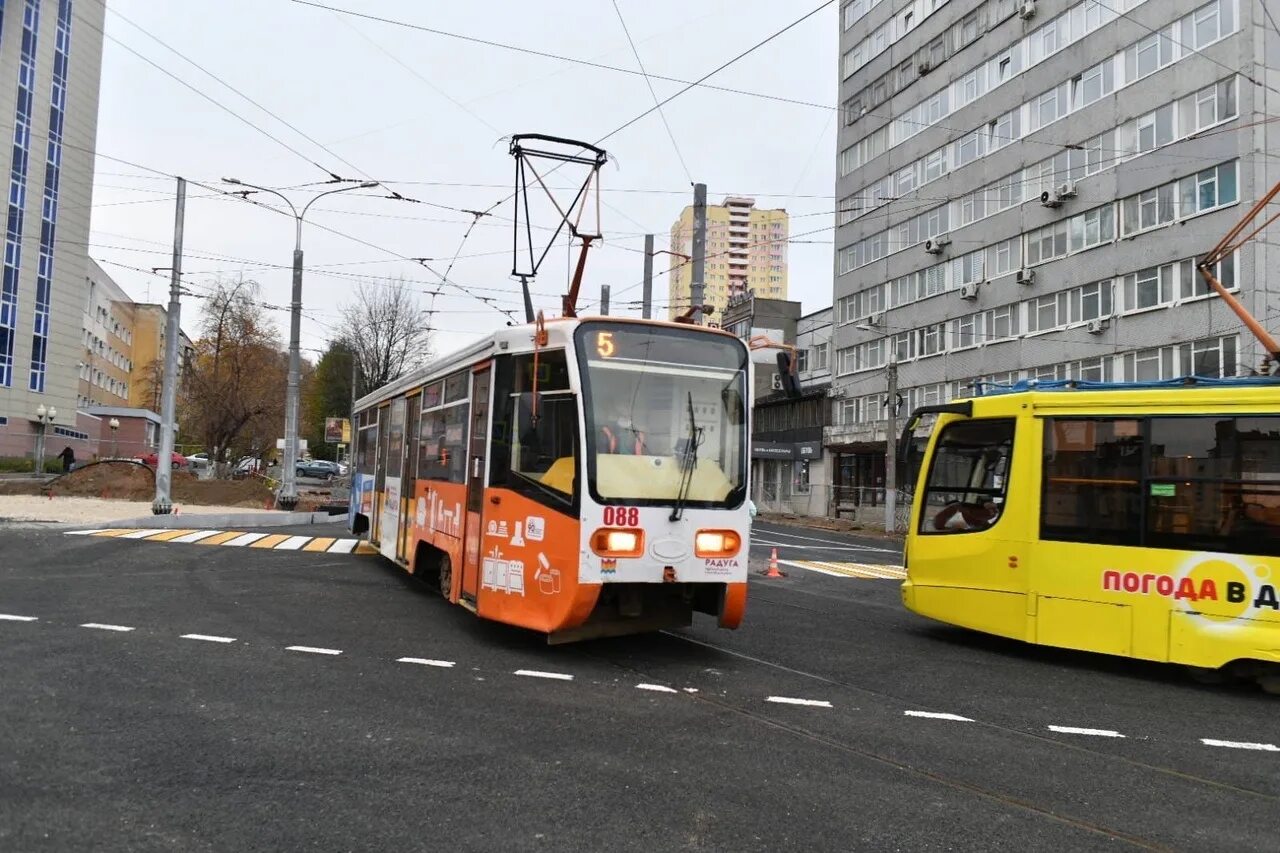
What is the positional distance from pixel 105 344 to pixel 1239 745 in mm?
94400

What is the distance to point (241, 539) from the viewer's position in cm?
1847

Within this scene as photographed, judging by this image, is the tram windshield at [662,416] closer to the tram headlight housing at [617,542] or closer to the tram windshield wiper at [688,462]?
the tram windshield wiper at [688,462]

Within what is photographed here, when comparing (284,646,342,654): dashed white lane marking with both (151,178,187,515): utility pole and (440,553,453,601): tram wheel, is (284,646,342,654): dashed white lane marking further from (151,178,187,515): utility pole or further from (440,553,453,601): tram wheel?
(151,178,187,515): utility pole

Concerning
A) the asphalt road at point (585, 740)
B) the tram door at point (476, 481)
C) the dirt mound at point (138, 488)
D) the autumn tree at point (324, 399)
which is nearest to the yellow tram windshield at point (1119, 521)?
the asphalt road at point (585, 740)

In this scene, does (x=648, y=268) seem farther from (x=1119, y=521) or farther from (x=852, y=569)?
(x=1119, y=521)

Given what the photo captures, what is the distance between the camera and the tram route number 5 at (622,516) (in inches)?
294

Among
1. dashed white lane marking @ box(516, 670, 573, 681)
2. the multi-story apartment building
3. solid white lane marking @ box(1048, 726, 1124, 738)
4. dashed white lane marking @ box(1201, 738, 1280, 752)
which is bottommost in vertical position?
dashed white lane marking @ box(1201, 738, 1280, 752)

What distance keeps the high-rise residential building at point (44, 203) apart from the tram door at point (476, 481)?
56637 mm

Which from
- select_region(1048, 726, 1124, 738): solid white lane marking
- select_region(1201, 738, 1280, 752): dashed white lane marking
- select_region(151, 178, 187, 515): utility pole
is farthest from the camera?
select_region(151, 178, 187, 515): utility pole

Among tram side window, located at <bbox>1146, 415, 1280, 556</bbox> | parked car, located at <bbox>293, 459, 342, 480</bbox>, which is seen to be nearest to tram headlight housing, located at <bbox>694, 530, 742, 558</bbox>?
tram side window, located at <bbox>1146, 415, 1280, 556</bbox>

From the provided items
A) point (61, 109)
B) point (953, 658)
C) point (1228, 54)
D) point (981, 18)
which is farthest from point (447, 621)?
point (61, 109)

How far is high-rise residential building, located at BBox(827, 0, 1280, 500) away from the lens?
2745 cm

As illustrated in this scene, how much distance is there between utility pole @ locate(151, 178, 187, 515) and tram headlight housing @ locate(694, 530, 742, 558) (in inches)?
767

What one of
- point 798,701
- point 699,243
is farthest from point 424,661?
point 699,243
